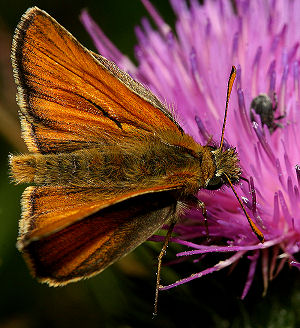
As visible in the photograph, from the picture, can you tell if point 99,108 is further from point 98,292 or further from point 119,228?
point 98,292

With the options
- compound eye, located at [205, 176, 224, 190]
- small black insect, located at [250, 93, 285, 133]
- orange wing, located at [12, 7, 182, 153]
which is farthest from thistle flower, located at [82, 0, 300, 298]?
orange wing, located at [12, 7, 182, 153]

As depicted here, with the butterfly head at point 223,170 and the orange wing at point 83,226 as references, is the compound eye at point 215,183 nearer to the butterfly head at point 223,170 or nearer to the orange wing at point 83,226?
the butterfly head at point 223,170

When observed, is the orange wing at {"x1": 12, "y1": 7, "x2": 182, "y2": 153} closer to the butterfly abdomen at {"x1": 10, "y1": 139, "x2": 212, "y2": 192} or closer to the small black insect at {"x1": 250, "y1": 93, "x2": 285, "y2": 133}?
the butterfly abdomen at {"x1": 10, "y1": 139, "x2": 212, "y2": 192}

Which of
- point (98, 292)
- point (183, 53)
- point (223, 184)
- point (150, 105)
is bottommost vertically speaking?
point (98, 292)

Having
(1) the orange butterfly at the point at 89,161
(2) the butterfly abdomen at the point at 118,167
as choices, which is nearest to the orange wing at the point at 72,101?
(1) the orange butterfly at the point at 89,161

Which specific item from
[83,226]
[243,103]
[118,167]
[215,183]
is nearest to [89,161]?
[118,167]

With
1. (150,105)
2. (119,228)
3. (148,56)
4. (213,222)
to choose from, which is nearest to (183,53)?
(148,56)

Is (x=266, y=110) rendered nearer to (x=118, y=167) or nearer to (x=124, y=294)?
(x=118, y=167)
